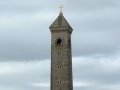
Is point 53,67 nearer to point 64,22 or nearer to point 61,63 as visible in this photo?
point 61,63

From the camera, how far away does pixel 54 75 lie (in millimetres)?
85500

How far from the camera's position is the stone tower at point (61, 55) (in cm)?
8512

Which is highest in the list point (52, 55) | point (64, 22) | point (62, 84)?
point (64, 22)

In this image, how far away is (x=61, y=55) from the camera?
8669cm

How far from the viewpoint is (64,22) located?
8850 cm

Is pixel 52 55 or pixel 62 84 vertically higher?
pixel 52 55

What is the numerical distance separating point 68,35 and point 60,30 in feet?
6.65

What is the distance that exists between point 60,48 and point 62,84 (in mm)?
7715

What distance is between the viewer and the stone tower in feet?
279

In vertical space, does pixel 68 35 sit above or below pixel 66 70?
above

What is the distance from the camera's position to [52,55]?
285 feet

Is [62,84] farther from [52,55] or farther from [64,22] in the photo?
[64,22]

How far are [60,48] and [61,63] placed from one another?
3.28 meters

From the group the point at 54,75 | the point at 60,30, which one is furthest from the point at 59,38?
the point at 54,75
